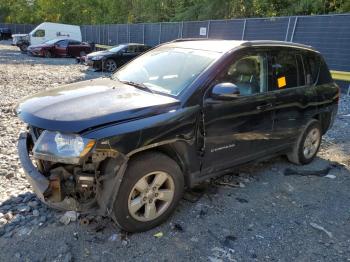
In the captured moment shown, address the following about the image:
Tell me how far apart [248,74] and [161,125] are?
1.47m

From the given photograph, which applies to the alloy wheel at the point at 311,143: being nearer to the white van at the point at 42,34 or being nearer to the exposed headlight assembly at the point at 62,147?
the exposed headlight assembly at the point at 62,147

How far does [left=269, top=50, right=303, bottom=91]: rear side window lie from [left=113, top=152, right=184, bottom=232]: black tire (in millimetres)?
1789

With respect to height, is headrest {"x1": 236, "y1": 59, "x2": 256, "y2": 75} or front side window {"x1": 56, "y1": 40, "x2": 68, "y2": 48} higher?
headrest {"x1": 236, "y1": 59, "x2": 256, "y2": 75}

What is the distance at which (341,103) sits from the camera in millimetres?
10086

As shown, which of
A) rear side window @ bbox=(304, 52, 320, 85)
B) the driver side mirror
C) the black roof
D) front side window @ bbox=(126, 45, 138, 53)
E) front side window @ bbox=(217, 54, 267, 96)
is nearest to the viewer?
the driver side mirror

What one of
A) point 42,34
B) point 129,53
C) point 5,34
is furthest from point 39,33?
point 5,34

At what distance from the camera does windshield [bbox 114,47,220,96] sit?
11.8ft

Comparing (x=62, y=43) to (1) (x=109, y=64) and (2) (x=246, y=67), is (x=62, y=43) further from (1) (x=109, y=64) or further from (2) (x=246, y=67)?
(2) (x=246, y=67)

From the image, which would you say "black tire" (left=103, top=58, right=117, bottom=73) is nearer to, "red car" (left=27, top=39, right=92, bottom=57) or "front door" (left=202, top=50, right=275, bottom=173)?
"red car" (left=27, top=39, right=92, bottom=57)

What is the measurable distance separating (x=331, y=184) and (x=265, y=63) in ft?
6.25

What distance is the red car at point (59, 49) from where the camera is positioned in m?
23.5

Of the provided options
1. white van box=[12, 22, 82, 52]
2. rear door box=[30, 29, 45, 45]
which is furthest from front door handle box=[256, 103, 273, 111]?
rear door box=[30, 29, 45, 45]

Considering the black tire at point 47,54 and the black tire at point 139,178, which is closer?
the black tire at point 139,178

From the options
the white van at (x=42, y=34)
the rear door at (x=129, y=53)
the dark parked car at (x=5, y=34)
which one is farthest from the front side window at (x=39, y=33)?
the dark parked car at (x=5, y=34)
